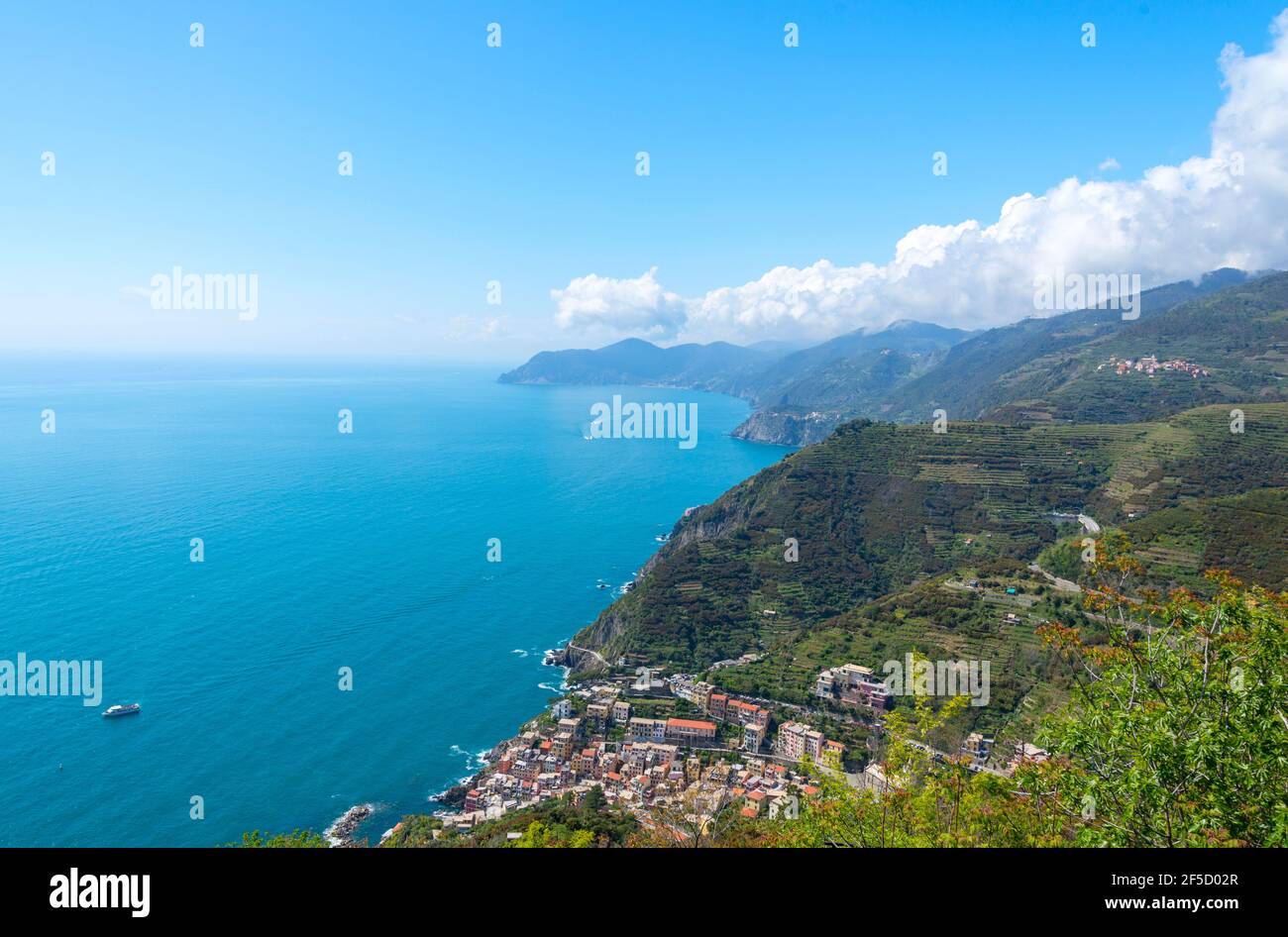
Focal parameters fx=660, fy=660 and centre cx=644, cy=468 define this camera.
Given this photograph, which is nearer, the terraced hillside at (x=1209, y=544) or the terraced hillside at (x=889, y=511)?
the terraced hillside at (x=1209, y=544)

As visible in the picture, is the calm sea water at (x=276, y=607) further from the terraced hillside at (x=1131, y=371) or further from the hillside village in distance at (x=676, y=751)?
the terraced hillside at (x=1131, y=371)

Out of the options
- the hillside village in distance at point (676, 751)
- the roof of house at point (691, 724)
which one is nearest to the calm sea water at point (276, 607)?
the hillside village in distance at point (676, 751)

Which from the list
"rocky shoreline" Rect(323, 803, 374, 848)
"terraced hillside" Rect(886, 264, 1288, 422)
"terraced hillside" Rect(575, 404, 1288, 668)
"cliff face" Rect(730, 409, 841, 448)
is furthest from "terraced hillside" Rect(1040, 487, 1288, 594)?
"cliff face" Rect(730, 409, 841, 448)

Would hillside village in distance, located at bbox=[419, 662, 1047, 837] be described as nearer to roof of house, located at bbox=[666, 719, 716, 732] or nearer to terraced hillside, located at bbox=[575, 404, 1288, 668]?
roof of house, located at bbox=[666, 719, 716, 732]

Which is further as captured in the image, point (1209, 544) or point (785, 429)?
point (785, 429)

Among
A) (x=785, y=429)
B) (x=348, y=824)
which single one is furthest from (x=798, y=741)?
(x=785, y=429)

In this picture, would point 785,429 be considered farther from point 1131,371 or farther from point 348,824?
point 348,824
